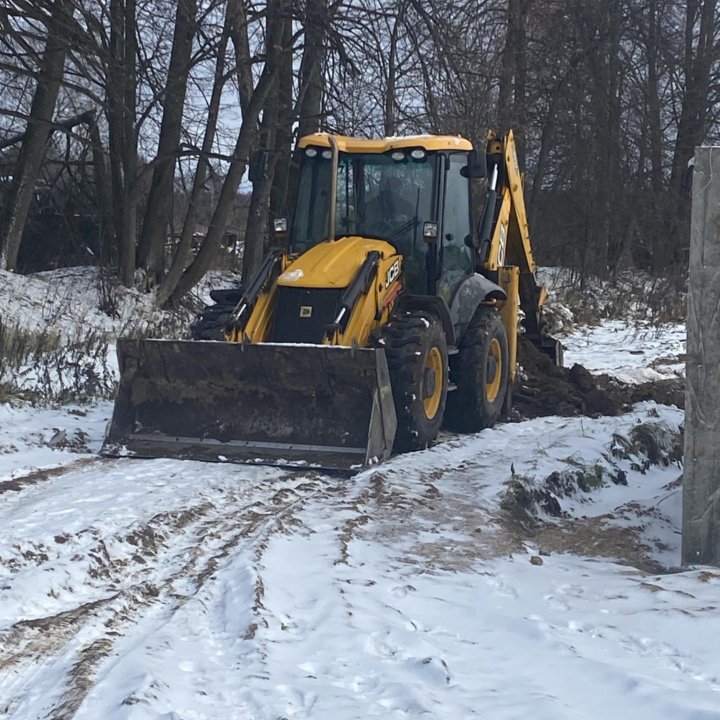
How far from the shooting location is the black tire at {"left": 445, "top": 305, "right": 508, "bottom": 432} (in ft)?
30.3

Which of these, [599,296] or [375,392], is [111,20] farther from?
[599,296]

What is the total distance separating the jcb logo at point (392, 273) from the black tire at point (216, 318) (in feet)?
4.51

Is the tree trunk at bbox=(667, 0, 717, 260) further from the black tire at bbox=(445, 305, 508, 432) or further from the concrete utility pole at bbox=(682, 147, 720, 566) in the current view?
the concrete utility pole at bbox=(682, 147, 720, 566)

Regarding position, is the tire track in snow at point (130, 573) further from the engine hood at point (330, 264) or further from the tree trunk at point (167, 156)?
the tree trunk at point (167, 156)

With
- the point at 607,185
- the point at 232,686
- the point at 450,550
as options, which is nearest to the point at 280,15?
the point at 450,550

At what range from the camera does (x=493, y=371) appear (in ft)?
32.4

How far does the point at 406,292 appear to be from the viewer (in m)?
9.15

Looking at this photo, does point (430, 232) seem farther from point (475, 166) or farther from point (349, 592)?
point (349, 592)

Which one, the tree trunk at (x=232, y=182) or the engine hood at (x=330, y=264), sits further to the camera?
the tree trunk at (x=232, y=182)

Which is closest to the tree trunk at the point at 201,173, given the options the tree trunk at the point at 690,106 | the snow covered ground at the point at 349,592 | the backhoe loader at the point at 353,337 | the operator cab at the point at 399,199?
the operator cab at the point at 399,199

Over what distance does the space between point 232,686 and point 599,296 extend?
20.7m

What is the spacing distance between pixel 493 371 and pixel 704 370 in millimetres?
4635

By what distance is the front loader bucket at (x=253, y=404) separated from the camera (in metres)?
7.58

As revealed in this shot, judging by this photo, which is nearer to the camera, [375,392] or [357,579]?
[357,579]
